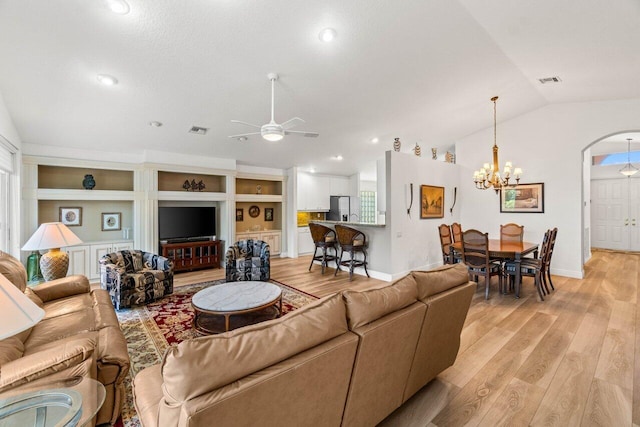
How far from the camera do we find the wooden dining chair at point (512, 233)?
544 cm

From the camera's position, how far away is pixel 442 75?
412cm

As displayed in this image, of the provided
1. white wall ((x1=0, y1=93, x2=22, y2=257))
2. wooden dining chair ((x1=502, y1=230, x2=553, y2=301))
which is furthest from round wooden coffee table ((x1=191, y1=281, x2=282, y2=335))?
wooden dining chair ((x1=502, y1=230, x2=553, y2=301))

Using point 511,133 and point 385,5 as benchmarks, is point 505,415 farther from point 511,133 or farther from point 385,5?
point 511,133

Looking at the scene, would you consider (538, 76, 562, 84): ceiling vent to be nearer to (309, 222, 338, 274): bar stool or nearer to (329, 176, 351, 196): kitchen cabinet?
(309, 222, 338, 274): bar stool

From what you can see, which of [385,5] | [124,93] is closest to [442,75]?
[385,5]

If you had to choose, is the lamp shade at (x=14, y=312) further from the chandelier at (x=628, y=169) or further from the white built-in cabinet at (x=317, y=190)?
the chandelier at (x=628, y=169)

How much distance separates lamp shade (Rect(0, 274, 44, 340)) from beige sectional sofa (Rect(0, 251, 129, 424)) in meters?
0.64

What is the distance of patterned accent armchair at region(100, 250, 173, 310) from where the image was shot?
12.7 ft

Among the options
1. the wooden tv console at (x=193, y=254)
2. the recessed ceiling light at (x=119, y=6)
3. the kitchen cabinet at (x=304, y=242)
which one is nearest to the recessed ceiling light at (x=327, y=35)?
the recessed ceiling light at (x=119, y=6)

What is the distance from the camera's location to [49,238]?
3279 millimetres

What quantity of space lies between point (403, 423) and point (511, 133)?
649 centimetres

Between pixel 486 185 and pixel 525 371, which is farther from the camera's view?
pixel 486 185

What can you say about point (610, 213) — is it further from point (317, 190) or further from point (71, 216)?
point (71, 216)

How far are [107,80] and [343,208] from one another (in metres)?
6.59
